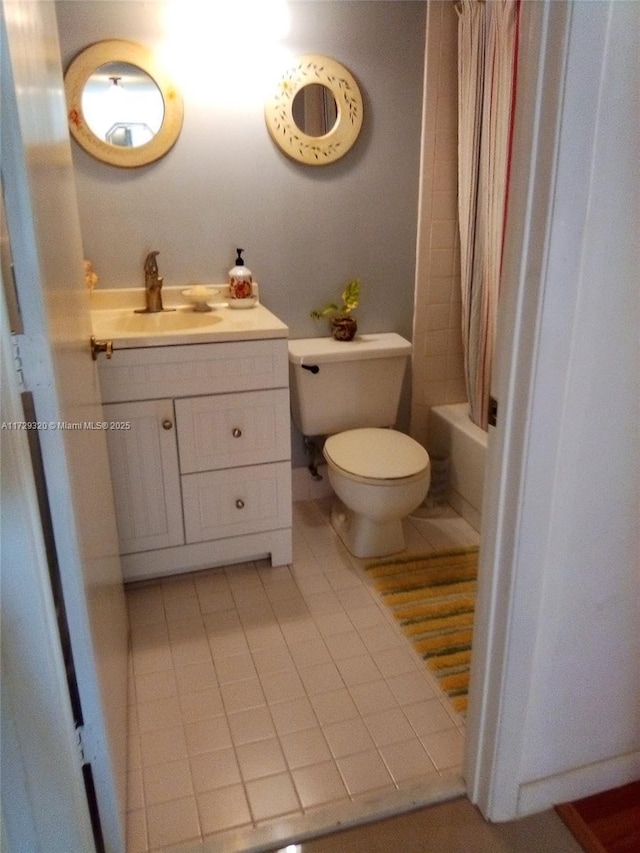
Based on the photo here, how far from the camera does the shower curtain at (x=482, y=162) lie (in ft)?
7.02

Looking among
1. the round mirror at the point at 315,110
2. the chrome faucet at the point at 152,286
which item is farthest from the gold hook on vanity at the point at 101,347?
the round mirror at the point at 315,110

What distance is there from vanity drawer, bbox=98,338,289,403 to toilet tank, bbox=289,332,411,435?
35 centimetres

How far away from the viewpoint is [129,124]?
2219mm

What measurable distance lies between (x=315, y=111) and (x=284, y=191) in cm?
30

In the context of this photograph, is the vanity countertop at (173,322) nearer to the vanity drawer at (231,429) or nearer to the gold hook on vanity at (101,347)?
the vanity drawer at (231,429)

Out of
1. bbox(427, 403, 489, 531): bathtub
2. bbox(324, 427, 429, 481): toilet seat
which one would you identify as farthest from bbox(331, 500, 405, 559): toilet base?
bbox(427, 403, 489, 531): bathtub

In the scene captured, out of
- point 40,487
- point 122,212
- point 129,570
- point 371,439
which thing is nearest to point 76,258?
point 40,487

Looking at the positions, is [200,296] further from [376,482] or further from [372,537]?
[372,537]

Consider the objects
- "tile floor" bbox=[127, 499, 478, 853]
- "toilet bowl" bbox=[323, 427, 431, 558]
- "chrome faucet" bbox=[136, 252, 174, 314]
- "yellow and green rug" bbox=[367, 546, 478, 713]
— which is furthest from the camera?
"chrome faucet" bbox=[136, 252, 174, 314]

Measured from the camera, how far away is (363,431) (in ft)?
8.18

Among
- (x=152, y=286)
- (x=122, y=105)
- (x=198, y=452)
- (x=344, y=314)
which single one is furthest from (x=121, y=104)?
(x=198, y=452)

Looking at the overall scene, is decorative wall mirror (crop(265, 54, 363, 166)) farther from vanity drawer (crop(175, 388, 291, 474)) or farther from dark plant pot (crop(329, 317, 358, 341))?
vanity drawer (crop(175, 388, 291, 474))

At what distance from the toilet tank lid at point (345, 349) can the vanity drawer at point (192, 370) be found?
32cm

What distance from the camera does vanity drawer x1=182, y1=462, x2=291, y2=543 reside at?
2.16 metres
